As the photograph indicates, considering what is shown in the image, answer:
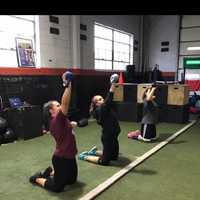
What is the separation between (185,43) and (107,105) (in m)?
8.41

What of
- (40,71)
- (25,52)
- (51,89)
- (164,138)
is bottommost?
(164,138)

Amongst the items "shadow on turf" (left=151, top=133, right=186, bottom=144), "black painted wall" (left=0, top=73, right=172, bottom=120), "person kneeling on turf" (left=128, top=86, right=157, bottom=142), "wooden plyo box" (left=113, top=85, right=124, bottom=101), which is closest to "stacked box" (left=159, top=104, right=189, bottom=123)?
"wooden plyo box" (left=113, top=85, right=124, bottom=101)

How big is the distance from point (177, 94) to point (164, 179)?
4.06 m

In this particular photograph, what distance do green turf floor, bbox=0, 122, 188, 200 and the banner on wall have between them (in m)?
1.78

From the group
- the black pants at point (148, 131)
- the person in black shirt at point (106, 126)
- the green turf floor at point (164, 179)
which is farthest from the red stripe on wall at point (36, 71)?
the green turf floor at point (164, 179)

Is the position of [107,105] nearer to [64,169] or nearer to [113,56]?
[64,169]

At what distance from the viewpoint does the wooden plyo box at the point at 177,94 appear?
22.0 feet

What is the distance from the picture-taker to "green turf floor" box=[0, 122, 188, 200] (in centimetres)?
267

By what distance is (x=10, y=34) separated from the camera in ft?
18.5

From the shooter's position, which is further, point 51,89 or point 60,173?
point 51,89

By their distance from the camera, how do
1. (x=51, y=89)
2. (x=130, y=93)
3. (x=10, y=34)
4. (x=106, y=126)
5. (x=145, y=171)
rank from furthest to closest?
(x=130, y=93) → (x=51, y=89) → (x=10, y=34) → (x=106, y=126) → (x=145, y=171)

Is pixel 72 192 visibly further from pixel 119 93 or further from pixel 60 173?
pixel 119 93

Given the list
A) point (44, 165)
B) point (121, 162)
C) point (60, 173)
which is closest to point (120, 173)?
point (121, 162)

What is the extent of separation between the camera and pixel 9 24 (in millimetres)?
5586
